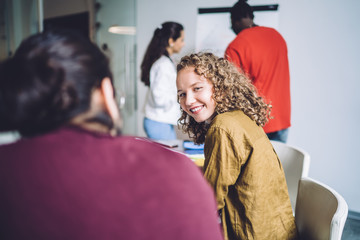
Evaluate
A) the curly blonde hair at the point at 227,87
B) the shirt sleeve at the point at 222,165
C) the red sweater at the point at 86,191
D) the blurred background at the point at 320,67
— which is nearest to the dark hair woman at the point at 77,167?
the red sweater at the point at 86,191

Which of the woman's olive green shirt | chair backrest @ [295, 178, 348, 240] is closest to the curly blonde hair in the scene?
the woman's olive green shirt

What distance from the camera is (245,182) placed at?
880 millimetres

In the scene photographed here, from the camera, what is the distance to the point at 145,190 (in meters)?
0.41

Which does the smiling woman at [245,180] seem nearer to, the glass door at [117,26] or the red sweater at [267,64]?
the red sweater at [267,64]

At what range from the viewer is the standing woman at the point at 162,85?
2.18 meters

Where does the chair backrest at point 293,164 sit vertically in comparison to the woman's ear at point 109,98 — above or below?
below

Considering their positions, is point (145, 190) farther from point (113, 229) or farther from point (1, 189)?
point (1, 189)

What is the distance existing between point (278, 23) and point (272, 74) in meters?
1.01

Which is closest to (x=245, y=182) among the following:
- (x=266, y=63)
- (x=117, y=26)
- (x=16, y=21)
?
(x=266, y=63)

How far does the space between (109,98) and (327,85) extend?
2.55 m

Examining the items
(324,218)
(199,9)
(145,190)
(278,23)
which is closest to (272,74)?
(278,23)

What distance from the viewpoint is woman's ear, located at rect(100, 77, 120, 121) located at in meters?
0.47

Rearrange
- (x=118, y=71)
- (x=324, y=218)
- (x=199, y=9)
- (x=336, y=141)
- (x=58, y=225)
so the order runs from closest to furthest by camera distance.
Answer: (x=58, y=225)
(x=324, y=218)
(x=336, y=141)
(x=199, y=9)
(x=118, y=71)

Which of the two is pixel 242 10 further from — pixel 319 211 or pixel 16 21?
pixel 16 21
